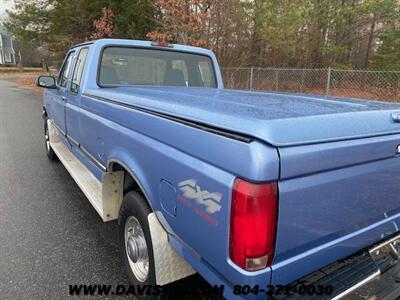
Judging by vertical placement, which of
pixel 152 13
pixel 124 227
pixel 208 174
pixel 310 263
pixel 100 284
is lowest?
pixel 100 284

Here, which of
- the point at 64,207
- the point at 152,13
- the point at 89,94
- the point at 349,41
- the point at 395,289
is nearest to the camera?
the point at 395,289

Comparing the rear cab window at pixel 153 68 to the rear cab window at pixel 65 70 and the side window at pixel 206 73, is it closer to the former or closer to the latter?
the side window at pixel 206 73

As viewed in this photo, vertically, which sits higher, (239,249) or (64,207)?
(239,249)

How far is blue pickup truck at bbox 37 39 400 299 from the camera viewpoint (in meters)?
1.45

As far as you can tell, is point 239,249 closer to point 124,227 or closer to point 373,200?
point 373,200

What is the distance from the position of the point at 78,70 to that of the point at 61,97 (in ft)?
2.18

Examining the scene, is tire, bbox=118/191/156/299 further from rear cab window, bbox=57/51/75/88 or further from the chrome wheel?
rear cab window, bbox=57/51/75/88

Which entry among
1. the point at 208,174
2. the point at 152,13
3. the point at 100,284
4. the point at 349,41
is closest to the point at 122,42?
the point at 100,284

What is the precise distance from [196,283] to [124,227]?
0.76 metres

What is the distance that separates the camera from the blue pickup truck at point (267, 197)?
1454 mm

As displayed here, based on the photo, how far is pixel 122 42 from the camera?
392 centimetres

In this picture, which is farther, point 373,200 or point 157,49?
point 157,49

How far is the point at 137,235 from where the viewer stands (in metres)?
2.59

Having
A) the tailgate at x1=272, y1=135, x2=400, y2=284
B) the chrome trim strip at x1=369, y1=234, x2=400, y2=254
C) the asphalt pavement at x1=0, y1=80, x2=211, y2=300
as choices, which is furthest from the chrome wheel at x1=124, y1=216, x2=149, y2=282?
the chrome trim strip at x1=369, y1=234, x2=400, y2=254
